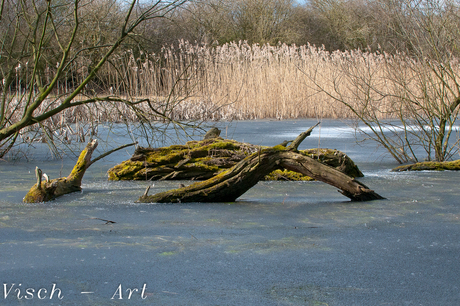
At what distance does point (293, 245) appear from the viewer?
254 cm

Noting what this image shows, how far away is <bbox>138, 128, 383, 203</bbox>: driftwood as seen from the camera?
137 inches

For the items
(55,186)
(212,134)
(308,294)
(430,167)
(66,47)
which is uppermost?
(66,47)

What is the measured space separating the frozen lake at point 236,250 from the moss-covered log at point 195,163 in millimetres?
652

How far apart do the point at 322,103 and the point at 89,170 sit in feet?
25.0

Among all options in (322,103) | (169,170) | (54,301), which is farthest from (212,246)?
(322,103)

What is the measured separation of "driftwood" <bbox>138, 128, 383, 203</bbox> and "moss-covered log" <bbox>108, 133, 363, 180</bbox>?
3.77 ft

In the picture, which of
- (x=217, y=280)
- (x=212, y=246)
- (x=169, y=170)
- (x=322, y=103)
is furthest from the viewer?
(x=322, y=103)

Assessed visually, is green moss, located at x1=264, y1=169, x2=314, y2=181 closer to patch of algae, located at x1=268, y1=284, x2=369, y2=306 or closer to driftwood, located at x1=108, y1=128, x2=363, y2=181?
driftwood, located at x1=108, y1=128, x2=363, y2=181

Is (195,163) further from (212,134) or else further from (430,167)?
(430,167)

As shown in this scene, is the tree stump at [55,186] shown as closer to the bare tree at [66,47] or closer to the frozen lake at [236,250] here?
the frozen lake at [236,250]

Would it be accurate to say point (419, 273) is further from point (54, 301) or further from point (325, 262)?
point (54, 301)

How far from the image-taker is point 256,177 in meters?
3.54

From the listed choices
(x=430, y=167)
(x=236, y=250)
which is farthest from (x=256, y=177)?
(x=430, y=167)

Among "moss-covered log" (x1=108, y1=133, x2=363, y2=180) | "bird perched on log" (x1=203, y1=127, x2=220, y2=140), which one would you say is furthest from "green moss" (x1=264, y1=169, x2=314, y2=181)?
"bird perched on log" (x1=203, y1=127, x2=220, y2=140)
